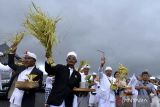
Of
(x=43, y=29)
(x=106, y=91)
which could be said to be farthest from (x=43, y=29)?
(x=106, y=91)

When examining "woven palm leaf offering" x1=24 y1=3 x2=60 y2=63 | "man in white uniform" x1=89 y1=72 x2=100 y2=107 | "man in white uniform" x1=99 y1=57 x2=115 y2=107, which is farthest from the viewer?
"man in white uniform" x1=89 y1=72 x2=100 y2=107

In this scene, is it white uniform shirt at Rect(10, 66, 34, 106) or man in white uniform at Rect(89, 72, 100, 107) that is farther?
man in white uniform at Rect(89, 72, 100, 107)

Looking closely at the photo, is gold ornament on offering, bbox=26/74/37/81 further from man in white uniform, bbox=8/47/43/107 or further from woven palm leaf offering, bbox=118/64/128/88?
woven palm leaf offering, bbox=118/64/128/88

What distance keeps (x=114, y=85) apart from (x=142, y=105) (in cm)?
198

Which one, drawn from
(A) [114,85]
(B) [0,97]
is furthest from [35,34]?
(A) [114,85]

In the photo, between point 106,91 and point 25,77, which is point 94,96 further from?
point 25,77

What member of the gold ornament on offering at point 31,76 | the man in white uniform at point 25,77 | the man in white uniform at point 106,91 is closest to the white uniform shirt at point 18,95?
the man in white uniform at point 25,77

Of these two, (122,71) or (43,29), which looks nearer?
(43,29)

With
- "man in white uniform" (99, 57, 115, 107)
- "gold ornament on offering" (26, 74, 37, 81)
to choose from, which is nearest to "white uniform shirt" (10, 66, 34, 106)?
"gold ornament on offering" (26, 74, 37, 81)

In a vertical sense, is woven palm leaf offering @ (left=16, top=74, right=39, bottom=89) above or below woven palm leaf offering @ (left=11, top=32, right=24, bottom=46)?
below

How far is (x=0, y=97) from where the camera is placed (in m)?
11.8

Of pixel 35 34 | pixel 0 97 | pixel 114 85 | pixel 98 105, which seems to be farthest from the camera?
pixel 98 105

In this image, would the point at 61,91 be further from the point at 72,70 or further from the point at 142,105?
the point at 142,105

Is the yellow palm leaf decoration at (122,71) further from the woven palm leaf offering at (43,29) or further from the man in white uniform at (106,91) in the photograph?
the woven palm leaf offering at (43,29)
